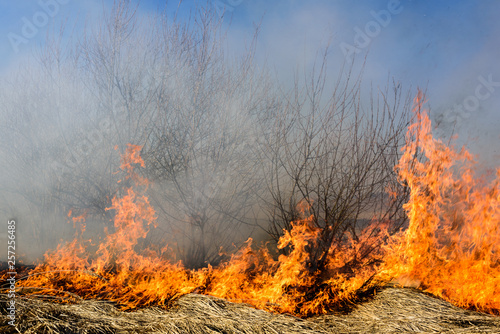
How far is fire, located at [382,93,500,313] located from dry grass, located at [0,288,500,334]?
1.78 ft

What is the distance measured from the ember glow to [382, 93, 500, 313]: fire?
0.5 inches

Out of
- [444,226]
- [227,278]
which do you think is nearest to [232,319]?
[227,278]

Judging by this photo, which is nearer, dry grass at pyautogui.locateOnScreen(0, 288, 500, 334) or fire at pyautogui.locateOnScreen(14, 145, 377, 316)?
dry grass at pyautogui.locateOnScreen(0, 288, 500, 334)

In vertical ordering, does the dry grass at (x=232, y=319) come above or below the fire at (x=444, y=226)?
below

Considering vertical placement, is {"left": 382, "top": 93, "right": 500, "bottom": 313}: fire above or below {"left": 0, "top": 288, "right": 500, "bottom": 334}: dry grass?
above

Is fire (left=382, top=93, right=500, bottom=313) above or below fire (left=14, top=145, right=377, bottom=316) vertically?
above

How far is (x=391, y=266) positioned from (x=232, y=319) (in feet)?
8.73

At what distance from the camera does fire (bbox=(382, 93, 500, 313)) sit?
454cm

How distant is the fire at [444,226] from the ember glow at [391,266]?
0.04 feet

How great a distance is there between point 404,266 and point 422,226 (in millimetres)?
663

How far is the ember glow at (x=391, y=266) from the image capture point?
4.43 meters

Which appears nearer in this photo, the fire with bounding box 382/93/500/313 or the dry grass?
the dry grass

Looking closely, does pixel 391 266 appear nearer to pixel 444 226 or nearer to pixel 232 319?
pixel 444 226

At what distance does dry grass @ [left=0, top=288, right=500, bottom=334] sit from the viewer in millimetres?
3545
